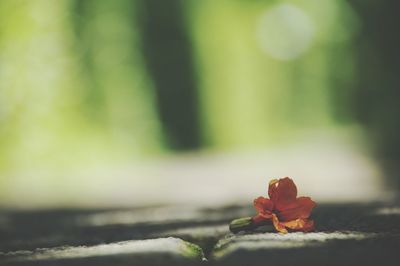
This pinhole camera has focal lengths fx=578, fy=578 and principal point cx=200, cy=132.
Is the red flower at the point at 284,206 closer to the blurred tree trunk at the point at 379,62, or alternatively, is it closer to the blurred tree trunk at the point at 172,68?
the blurred tree trunk at the point at 379,62

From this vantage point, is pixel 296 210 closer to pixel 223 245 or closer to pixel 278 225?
pixel 278 225

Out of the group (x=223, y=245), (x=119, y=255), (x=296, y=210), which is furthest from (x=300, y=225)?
(x=119, y=255)

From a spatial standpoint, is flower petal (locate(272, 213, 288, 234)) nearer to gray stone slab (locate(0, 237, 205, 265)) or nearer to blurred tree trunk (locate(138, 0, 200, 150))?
gray stone slab (locate(0, 237, 205, 265))

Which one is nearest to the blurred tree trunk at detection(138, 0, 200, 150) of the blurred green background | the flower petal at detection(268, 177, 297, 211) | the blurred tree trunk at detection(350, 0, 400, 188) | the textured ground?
the blurred green background

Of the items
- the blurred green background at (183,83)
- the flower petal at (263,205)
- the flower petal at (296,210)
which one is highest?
the blurred green background at (183,83)

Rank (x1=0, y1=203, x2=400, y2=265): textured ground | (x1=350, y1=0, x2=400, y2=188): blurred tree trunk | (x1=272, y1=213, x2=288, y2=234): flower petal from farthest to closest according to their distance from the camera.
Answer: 1. (x1=350, y1=0, x2=400, y2=188): blurred tree trunk
2. (x1=272, y1=213, x2=288, y2=234): flower petal
3. (x1=0, y1=203, x2=400, y2=265): textured ground

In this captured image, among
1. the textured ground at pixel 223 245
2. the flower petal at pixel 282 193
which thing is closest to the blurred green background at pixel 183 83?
the textured ground at pixel 223 245
